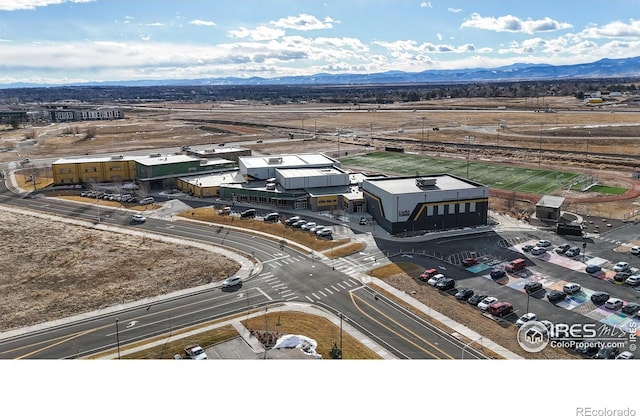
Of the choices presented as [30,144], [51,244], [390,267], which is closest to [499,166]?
[390,267]

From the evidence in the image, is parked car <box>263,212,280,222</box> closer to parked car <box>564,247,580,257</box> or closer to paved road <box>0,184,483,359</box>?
paved road <box>0,184,483,359</box>

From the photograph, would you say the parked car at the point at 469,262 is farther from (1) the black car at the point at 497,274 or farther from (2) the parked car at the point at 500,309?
(2) the parked car at the point at 500,309

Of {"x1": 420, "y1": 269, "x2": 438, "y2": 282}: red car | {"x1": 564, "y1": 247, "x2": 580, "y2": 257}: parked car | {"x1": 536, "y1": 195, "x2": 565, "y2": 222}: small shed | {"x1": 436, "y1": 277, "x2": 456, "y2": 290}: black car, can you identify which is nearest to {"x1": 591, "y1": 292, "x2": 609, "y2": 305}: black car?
{"x1": 564, "y1": 247, "x2": 580, "y2": 257}: parked car

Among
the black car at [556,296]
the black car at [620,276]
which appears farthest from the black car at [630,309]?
the black car at [620,276]

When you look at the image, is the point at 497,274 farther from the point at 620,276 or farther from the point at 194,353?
the point at 194,353

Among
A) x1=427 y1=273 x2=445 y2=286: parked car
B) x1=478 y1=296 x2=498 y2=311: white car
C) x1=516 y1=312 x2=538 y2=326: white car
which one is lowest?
x1=516 y1=312 x2=538 y2=326: white car
